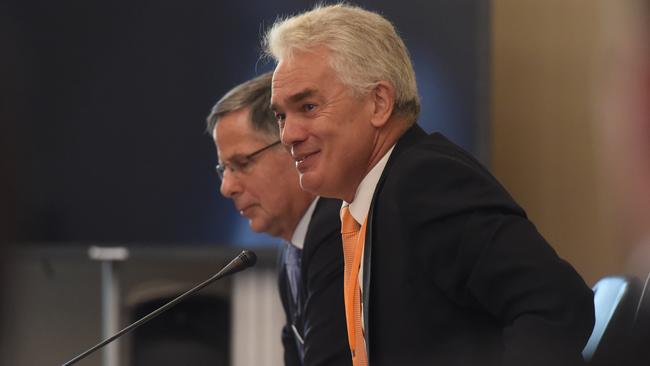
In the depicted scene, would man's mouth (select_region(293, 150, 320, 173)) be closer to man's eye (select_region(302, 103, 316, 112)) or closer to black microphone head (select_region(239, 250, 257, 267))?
man's eye (select_region(302, 103, 316, 112))

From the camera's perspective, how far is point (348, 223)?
1.75 metres

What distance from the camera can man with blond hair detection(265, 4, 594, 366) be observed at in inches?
54.2

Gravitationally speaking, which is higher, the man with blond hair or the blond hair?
the blond hair

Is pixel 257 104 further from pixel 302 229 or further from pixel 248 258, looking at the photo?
pixel 248 258

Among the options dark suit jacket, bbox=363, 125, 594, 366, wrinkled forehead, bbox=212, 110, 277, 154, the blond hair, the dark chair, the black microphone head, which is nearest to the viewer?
dark suit jacket, bbox=363, 125, 594, 366

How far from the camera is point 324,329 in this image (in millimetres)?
1860

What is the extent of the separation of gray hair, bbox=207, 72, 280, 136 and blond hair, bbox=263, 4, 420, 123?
772 millimetres

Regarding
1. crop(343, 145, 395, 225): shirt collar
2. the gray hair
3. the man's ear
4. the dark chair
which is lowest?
the dark chair

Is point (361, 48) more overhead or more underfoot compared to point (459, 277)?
more overhead

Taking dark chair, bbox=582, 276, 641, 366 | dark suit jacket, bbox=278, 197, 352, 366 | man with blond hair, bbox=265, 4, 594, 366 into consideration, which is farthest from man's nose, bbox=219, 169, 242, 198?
dark chair, bbox=582, 276, 641, 366

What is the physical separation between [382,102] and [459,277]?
37 cm

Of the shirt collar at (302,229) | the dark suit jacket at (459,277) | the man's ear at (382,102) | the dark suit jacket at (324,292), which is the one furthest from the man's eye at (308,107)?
the shirt collar at (302,229)

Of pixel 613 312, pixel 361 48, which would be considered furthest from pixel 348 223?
pixel 613 312

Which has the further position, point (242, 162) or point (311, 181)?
point (242, 162)
